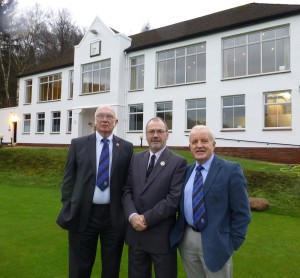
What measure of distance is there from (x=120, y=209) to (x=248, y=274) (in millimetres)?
2057

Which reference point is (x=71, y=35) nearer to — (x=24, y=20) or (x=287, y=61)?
(x=24, y=20)

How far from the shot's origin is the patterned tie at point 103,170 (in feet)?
10.9

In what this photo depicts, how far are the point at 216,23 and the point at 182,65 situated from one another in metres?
3.36

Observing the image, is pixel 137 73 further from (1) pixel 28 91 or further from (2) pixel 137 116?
(1) pixel 28 91

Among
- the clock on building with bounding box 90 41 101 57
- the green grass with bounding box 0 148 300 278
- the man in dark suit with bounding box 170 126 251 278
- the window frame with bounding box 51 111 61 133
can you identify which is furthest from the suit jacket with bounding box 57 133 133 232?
the window frame with bounding box 51 111 61 133

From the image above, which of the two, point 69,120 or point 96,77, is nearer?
point 96,77

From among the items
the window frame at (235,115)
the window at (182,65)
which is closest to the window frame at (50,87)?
the window at (182,65)

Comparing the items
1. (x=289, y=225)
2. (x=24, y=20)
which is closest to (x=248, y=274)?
(x=289, y=225)

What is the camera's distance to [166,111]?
827 inches

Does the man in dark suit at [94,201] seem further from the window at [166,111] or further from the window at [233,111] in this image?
the window at [166,111]

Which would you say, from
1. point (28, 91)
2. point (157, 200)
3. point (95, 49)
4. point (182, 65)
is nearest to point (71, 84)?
point (95, 49)

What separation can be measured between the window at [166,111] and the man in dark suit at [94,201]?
1726cm

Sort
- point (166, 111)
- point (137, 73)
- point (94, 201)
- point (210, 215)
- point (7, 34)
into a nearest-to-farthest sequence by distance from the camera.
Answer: point (210, 215) → point (94, 201) → point (166, 111) → point (137, 73) → point (7, 34)

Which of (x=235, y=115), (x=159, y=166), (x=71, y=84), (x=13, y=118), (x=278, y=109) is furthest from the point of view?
(x=13, y=118)
